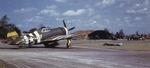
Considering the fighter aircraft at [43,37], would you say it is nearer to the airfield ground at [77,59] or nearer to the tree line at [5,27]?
the airfield ground at [77,59]

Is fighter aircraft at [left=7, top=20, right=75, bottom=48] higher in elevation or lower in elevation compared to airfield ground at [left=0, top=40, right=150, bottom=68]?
higher

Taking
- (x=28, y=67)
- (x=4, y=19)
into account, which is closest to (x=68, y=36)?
(x=28, y=67)

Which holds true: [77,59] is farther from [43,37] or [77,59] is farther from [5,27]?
[5,27]

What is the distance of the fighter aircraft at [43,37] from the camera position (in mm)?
55750

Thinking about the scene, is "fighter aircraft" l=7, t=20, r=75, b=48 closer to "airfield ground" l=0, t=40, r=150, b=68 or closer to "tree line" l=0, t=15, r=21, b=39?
"airfield ground" l=0, t=40, r=150, b=68

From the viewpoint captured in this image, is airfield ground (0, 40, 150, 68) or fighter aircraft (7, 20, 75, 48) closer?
airfield ground (0, 40, 150, 68)

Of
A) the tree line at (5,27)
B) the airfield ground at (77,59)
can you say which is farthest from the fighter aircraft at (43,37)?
the tree line at (5,27)

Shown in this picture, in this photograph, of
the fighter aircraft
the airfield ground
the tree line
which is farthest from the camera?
the tree line

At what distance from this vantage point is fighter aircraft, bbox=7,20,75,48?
5575 cm

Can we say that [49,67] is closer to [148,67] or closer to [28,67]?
[28,67]

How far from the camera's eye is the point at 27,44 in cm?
5653

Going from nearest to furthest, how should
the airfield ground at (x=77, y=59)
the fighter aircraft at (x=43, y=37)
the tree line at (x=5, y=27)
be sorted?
the airfield ground at (x=77, y=59) < the fighter aircraft at (x=43, y=37) < the tree line at (x=5, y=27)

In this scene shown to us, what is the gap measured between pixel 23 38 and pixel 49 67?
3067cm

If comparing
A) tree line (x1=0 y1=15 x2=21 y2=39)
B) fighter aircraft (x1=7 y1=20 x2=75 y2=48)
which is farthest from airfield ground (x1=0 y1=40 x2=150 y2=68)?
tree line (x1=0 y1=15 x2=21 y2=39)
